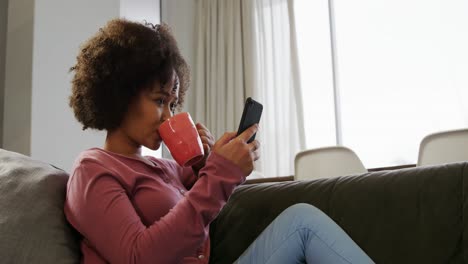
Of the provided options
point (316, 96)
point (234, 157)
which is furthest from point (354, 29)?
point (234, 157)

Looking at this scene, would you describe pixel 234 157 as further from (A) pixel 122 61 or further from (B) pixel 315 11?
(B) pixel 315 11

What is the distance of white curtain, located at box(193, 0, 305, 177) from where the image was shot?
4.14 meters

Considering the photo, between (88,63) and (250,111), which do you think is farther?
(88,63)

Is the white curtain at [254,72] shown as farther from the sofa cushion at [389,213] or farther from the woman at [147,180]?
the woman at [147,180]

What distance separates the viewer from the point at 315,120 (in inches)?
162

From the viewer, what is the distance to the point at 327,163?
262cm

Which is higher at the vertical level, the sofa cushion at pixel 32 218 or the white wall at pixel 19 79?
the white wall at pixel 19 79

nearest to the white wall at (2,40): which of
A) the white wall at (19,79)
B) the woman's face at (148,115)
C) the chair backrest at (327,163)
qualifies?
the white wall at (19,79)

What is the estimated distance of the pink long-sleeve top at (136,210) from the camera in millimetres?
934

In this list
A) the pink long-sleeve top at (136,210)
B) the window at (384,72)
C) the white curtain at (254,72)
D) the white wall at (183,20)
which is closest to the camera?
the pink long-sleeve top at (136,210)

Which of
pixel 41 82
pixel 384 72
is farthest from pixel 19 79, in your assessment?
pixel 384 72

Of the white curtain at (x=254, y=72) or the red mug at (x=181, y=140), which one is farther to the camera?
the white curtain at (x=254, y=72)

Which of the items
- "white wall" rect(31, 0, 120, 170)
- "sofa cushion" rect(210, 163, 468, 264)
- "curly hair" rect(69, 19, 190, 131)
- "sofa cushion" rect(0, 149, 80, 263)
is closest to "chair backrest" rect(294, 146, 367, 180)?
"white wall" rect(31, 0, 120, 170)

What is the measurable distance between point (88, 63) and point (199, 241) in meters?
0.48
